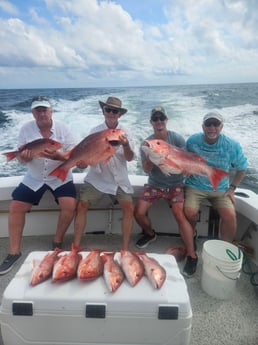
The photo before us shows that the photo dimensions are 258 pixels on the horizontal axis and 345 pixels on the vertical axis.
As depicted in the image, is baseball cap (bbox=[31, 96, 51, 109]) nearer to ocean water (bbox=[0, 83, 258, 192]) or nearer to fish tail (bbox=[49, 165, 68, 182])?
fish tail (bbox=[49, 165, 68, 182])

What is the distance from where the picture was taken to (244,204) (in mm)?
3189

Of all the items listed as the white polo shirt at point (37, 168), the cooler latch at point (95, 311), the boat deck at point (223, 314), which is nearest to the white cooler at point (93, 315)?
the cooler latch at point (95, 311)

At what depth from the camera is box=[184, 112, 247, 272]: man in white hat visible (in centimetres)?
309

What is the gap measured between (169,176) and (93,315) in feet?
5.86

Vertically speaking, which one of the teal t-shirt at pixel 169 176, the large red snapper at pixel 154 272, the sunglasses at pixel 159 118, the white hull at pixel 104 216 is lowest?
the white hull at pixel 104 216

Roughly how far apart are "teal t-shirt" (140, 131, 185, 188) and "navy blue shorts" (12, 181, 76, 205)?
31.9 inches

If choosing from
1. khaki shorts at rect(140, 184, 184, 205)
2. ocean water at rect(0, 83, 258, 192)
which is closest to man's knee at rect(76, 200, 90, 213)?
khaki shorts at rect(140, 184, 184, 205)

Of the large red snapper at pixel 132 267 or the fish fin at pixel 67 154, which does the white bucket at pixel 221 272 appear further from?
the fish fin at pixel 67 154

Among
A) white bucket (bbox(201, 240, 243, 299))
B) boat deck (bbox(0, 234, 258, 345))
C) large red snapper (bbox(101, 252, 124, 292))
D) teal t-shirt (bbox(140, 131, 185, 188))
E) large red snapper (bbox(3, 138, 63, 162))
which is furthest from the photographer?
teal t-shirt (bbox(140, 131, 185, 188))

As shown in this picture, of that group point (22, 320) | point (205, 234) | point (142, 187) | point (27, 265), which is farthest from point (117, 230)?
point (22, 320)

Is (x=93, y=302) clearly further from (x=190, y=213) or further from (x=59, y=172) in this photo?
(x=190, y=213)

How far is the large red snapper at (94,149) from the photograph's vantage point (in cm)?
267

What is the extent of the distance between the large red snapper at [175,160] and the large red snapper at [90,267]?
1.01m

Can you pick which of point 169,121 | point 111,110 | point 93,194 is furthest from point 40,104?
point 169,121
